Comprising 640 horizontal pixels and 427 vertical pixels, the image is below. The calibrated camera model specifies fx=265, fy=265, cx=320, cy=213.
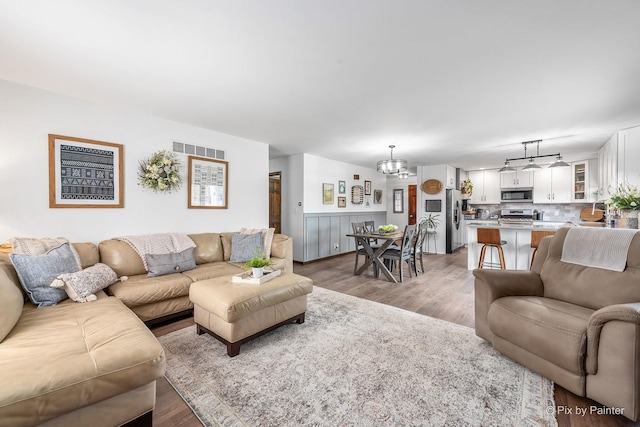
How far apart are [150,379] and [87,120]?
121 inches

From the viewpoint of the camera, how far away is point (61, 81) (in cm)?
253

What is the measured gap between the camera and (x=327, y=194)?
6238 mm

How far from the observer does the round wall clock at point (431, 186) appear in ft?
22.3

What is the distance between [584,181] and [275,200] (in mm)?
7143

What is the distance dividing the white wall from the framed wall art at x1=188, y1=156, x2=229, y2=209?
0.28 feet

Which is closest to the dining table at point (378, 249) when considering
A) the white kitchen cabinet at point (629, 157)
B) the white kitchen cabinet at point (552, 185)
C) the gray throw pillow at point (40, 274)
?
the white kitchen cabinet at point (629, 157)

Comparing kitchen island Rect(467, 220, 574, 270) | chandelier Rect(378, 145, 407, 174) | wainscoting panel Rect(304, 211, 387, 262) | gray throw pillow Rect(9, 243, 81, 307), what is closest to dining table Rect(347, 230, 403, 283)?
chandelier Rect(378, 145, 407, 174)

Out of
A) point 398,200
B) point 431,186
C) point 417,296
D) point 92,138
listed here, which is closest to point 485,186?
point 431,186

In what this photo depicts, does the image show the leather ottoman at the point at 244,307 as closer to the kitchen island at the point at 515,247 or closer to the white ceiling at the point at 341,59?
the white ceiling at the point at 341,59

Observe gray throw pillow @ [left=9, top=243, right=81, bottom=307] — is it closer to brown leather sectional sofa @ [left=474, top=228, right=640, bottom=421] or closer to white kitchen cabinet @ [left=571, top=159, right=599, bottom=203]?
brown leather sectional sofa @ [left=474, top=228, right=640, bottom=421]

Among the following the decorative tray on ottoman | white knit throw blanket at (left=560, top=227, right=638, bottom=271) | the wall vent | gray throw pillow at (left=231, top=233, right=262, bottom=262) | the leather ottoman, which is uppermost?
the wall vent

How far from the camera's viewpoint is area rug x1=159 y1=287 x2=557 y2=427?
1514mm

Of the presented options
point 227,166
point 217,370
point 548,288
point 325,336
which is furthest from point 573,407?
point 227,166

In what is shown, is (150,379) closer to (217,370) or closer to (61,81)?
(217,370)
